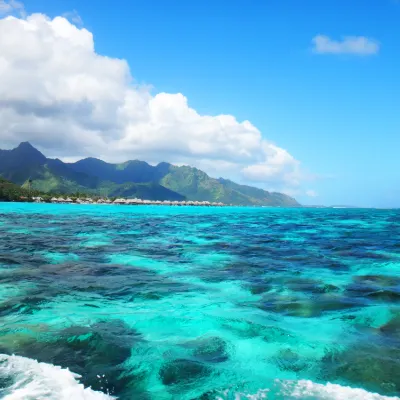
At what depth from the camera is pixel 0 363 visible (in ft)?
16.5

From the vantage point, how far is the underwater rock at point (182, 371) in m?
5.00

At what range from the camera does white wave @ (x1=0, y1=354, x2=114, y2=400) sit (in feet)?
14.2

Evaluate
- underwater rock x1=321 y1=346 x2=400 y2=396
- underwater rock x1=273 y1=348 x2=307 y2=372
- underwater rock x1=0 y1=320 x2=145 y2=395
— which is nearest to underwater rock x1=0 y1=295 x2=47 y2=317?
underwater rock x1=0 y1=320 x2=145 y2=395

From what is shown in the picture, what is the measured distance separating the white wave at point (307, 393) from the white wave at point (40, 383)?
1915 millimetres

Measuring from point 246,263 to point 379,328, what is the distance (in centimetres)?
767

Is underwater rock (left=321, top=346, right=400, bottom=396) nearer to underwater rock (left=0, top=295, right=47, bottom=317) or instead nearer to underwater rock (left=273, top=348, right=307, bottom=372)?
underwater rock (left=273, top=348, right=307, bottom=372)

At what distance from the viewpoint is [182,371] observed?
5.21m

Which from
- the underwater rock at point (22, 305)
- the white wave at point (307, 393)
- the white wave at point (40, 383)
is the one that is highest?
the white wave at point (307, 393)

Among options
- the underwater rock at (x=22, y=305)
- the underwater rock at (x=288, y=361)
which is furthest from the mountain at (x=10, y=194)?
the underwater rock at (x=288, y=361)

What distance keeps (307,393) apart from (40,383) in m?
3.77

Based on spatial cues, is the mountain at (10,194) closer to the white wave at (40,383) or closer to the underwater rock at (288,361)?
the white wave at (40,383)

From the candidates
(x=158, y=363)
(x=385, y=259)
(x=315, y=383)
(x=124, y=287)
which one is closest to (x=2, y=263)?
(x=124, y=287)

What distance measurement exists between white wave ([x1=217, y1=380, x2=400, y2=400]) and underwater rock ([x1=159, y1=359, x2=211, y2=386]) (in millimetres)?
594

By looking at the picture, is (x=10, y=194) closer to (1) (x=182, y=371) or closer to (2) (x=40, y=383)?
(2) (x=40, y=383)
